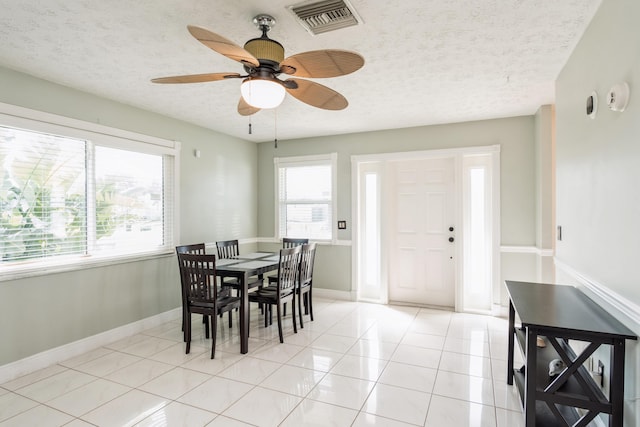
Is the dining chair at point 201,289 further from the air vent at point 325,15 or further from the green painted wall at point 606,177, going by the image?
the green painted wall at point 606,177

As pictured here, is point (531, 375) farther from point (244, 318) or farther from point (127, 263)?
point (127, 263)

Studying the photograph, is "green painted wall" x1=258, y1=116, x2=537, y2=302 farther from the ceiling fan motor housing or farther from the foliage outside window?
the ceiling fan motor housing

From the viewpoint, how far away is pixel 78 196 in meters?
3.32

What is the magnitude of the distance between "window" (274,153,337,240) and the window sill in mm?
2267

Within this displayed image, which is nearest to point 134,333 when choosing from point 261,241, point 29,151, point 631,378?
point 29,151

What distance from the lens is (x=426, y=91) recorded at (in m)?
3.36

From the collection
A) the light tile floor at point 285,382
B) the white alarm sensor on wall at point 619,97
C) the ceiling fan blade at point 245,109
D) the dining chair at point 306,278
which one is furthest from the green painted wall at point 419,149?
the white alarm sensor on wall at point 619,97

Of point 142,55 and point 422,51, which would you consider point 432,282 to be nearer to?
point 422,51

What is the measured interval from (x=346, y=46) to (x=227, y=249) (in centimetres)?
311

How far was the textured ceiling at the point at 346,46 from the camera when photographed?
201 centimetres

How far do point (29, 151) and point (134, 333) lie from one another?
2106mm

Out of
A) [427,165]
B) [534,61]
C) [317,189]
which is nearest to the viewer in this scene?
[534,61]

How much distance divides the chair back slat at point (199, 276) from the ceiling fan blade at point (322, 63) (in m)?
1.91

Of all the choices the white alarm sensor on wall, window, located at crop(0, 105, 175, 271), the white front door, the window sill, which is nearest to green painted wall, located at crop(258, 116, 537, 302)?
the white front door
